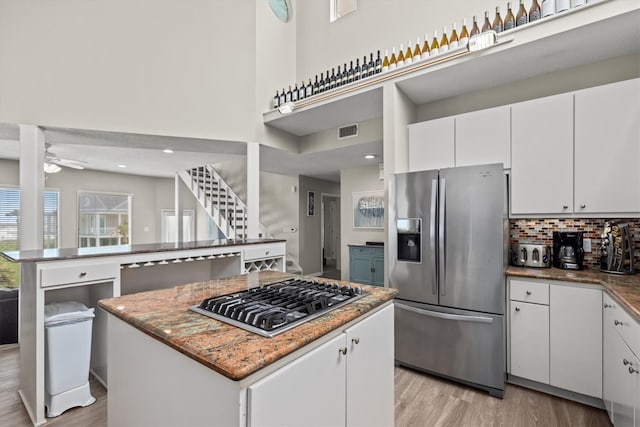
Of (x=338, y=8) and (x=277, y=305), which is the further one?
(x=338, y=8)

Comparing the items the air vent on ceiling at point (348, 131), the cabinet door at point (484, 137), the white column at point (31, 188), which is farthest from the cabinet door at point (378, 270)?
the white column at point (31, 188)

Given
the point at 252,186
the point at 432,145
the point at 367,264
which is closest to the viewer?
the point at 432,145

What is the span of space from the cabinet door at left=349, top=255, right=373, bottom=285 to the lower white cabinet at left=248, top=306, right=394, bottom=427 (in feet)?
11.8

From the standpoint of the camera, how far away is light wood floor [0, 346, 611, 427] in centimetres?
194

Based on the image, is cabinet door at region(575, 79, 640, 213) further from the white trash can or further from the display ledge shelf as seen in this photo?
the white trash can

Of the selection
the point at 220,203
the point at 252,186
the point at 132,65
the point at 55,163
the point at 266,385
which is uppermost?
the point at 132,65

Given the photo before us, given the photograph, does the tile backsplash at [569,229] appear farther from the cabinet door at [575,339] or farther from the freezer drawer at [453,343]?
the freezer drawer at [453,343]

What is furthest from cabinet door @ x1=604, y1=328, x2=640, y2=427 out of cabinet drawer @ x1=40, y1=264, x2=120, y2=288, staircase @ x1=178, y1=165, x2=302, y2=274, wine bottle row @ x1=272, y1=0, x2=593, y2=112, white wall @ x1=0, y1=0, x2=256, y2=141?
staircase @ x1=178, y1=165, x2=302, y2=274

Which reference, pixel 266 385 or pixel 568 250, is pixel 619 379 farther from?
pixel 266 385

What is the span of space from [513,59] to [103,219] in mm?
8718

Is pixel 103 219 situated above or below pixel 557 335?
above

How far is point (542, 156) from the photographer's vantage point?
7.79 ft

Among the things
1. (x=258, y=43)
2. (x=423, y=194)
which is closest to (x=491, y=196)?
(x=423, y=194)

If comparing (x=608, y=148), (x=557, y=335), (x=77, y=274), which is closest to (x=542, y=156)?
(x=608, y=148)
